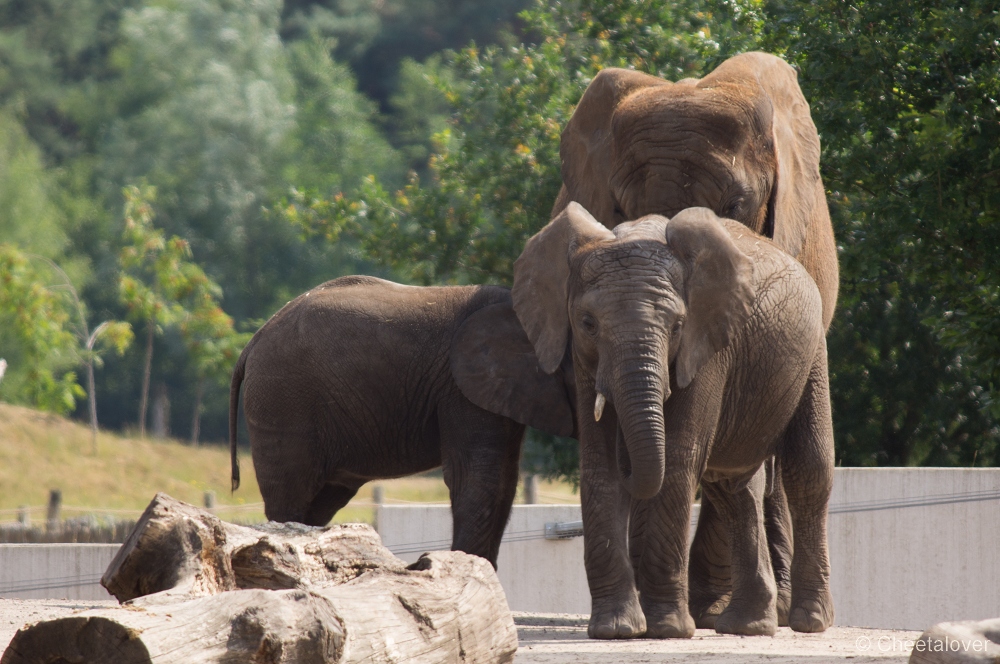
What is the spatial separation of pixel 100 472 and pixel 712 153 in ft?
78.2

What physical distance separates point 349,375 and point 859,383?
8.24m

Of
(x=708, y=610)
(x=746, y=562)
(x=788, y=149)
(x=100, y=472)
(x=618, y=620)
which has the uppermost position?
(x=788, y=149)

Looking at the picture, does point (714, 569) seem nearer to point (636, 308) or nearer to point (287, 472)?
point (636, 308)

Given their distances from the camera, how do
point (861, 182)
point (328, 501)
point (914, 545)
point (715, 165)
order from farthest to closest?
1. point (914, 545)
2. point (861, 182)
3. point (328, 501)
4. point (715, 165)

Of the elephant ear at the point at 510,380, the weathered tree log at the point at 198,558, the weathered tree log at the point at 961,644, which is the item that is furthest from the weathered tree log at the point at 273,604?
the elephant ear at the point at 510,380

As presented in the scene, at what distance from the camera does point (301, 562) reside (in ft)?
20.6

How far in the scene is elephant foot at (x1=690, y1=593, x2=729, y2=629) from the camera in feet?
29.3

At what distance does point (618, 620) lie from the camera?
742cm

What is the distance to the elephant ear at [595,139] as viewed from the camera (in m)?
9.76

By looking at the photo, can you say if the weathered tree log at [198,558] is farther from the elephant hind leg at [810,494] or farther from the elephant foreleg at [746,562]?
the elephant hind leg at [810,494]

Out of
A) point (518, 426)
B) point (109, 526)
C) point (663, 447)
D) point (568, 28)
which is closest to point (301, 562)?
point (663, 447)

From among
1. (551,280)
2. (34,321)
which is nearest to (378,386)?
(551,280)

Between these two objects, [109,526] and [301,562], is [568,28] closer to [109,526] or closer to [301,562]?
[109,526]

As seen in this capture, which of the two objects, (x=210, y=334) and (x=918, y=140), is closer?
(x=918, y=140)
